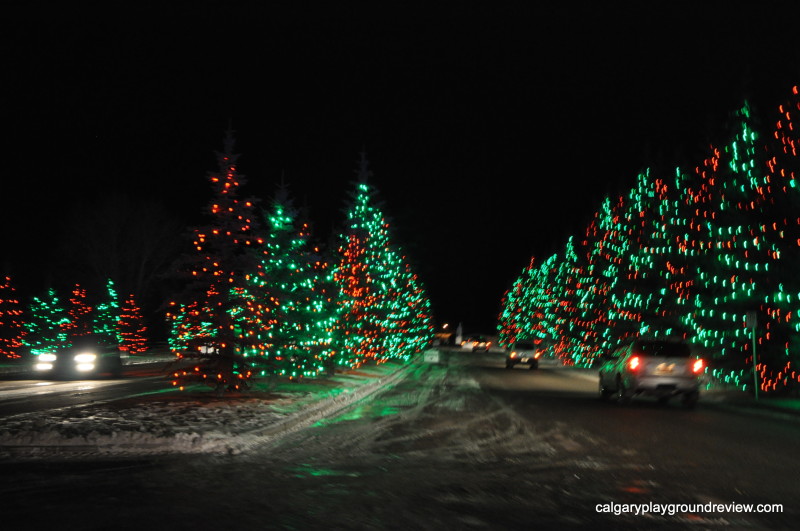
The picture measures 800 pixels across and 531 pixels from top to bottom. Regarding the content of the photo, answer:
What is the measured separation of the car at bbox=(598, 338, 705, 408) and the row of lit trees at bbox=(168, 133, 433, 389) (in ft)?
31.6

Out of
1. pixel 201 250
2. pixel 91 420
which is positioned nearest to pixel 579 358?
pixel 201 250

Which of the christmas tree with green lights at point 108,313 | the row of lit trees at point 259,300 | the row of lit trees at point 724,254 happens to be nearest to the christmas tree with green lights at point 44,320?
the christmas tree with green lights at point 108,313

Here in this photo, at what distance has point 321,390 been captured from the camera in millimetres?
24781

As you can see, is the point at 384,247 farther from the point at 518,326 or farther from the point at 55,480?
the point at 518,326

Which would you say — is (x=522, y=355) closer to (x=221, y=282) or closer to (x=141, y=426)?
(x=221, y=282)

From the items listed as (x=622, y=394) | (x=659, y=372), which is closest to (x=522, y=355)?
(x=622, y=394)

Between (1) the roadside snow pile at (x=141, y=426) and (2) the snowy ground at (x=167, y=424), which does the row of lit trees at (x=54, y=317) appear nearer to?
(2) the snowy ground at (x=167, y=424)

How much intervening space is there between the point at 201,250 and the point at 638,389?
1198cm

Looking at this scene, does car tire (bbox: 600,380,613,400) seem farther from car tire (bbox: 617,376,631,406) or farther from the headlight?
the headlight

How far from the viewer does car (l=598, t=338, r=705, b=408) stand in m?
21.6

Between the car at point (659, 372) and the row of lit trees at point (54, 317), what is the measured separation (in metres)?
42.3

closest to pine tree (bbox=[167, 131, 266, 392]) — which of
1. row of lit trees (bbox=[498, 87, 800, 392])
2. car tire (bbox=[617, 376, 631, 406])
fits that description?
car tire (bbox=[617, 376, 631, 406])

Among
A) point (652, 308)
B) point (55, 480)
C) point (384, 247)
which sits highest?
point (384, 247)

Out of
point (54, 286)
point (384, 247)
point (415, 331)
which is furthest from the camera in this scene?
point (415, 331)
